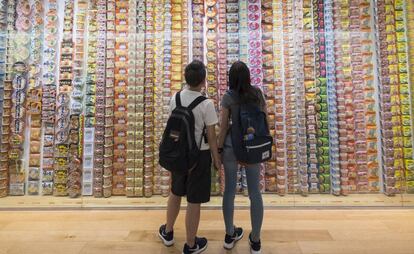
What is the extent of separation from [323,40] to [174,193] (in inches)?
98.9

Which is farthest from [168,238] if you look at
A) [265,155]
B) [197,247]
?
[265,155]

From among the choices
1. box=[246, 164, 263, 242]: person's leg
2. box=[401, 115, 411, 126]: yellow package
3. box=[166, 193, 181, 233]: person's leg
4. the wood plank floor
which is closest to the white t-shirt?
box=[246, 164, 263, 242]: person's leg

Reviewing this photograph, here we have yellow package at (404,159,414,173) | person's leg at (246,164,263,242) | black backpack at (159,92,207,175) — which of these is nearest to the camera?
black backpack at (159,92,207,175)

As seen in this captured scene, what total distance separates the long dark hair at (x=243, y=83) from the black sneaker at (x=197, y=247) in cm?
107

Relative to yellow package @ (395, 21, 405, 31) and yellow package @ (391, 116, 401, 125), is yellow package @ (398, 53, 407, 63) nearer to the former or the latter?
yellow package @ (395, 21, 405, 31)

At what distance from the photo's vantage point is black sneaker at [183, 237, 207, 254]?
2072 mm

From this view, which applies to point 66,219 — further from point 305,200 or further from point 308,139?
point 308,139

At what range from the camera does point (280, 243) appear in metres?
2.31

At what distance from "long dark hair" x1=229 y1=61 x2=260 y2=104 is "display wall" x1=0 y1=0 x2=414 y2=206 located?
1387 mm

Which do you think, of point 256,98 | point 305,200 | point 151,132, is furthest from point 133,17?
point 305,200

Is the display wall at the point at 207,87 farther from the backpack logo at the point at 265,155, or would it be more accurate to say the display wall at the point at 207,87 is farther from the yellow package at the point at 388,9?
the backpack logo at the point at 265,155

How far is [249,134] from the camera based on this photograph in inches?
78.2

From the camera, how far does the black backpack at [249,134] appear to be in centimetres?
199

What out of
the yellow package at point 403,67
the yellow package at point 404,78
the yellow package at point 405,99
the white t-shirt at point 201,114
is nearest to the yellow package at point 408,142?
the yellow package at point 405,99
